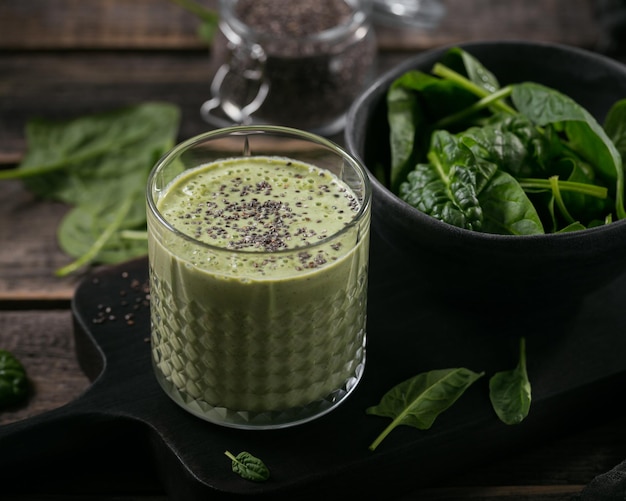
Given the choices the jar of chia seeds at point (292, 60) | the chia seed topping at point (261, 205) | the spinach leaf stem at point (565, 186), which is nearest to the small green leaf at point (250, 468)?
the chia seed topping at point (261, 205)

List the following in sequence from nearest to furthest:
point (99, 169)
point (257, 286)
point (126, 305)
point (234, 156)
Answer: point (257, 286)
point (234, 156)
point (126, 305)
point (99, 169)

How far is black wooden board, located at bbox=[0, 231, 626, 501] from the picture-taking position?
1223 mm

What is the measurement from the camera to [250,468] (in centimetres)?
118

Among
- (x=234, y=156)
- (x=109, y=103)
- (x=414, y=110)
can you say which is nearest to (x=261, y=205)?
(x=234, y=156)

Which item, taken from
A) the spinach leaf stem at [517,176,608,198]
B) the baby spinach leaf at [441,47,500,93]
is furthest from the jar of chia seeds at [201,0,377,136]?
the spinach leaf stem at [517,176,608,198]

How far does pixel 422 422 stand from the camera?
4.13ft

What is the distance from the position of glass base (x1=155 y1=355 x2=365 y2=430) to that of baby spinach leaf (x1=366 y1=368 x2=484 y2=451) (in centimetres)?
6

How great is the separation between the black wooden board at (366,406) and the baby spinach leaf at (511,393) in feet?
0.05

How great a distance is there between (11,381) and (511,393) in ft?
2.40

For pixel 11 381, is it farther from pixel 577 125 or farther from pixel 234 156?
pixel 577 125

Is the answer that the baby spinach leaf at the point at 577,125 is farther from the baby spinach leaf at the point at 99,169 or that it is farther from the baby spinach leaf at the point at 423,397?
the baby spinach leaf at the point at 99,169

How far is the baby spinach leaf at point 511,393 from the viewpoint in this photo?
4.18 ft

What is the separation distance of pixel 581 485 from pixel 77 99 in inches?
54.6

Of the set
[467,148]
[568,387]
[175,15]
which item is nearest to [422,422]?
[568,387]
